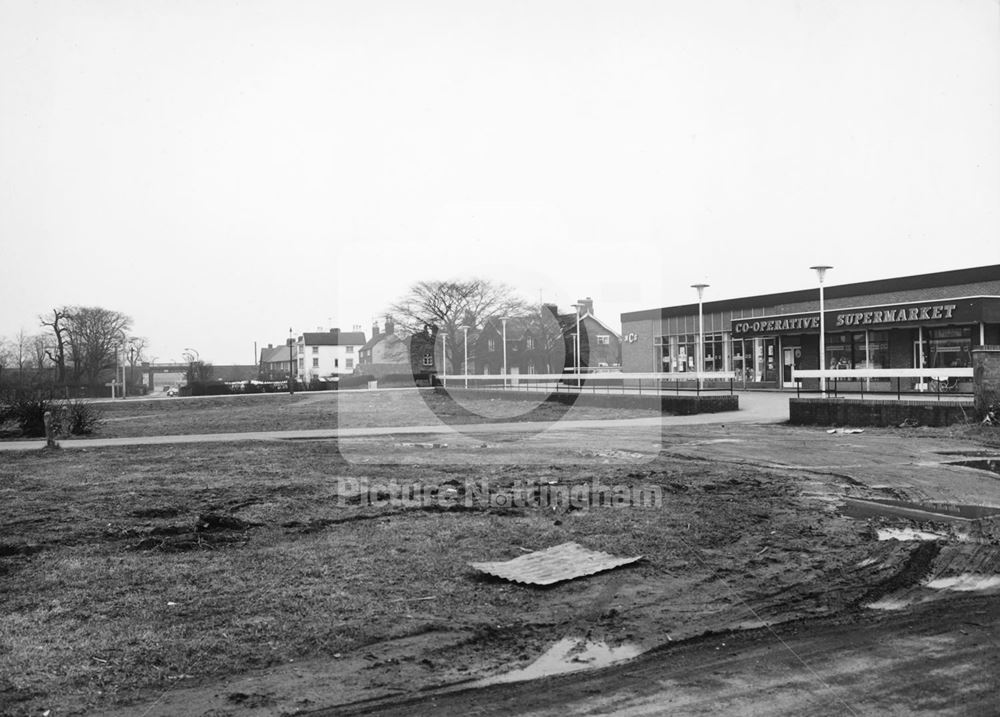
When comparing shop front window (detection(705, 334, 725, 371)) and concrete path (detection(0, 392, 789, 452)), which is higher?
shop front window (detection(705, 334, 725, 371))

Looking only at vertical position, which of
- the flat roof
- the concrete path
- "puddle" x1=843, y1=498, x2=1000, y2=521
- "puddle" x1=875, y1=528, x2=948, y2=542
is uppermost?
the flat roof

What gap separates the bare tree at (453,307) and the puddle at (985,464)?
2472cm

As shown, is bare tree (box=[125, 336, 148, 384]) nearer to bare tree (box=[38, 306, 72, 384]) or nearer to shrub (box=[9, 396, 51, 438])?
bare tree (box=[38, 306, 72, 384])

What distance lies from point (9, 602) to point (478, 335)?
1719 inches

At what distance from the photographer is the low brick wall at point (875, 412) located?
18219 millimetres

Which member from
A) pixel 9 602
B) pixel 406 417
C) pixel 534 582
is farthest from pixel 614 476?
pixel 406 417

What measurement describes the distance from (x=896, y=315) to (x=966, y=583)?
31.5 m

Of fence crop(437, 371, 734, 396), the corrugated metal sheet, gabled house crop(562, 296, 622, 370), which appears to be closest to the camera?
the corrugated metal sheet

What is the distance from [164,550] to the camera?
692cm

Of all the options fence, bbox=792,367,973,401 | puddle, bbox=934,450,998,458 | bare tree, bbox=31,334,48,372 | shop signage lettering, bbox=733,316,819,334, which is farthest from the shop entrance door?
bare tree, bbox=31,334,48,372

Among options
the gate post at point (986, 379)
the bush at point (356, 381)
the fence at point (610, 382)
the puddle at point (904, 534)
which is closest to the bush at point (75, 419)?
the fence at point (610, 382)

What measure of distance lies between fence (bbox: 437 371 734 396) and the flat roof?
4.90 meters

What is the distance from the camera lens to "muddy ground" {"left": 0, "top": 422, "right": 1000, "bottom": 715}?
13.4ft

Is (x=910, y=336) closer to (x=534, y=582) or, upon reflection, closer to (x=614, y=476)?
(x=614, y=476)
